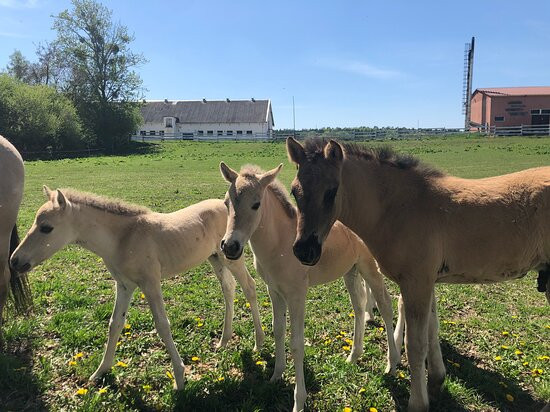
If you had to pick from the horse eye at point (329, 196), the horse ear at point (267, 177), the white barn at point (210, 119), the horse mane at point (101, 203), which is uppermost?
the white barn at point (210, 119)

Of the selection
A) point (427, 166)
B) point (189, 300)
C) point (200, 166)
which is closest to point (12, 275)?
point (189, 300)

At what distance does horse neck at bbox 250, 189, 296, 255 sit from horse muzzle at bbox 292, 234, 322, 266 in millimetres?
884

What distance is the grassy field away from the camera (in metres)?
4.00

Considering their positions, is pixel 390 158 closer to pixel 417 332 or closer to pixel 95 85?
pixel 417 332

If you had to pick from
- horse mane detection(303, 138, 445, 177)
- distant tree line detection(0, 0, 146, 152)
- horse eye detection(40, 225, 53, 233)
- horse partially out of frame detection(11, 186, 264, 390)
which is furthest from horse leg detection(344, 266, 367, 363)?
distant tree line detection(0, 0, 146, 152)

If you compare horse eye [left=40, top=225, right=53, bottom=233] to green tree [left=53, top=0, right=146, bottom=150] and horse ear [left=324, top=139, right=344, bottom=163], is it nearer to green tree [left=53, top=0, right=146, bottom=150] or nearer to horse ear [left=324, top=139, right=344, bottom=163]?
horse ear [left=324, top=139, right=344, bottom=163]

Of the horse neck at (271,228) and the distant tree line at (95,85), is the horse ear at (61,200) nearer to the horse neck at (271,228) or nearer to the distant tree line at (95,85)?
the horse neck at (271,228)

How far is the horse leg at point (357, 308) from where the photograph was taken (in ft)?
15.4

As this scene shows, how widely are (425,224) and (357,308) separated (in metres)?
1.75

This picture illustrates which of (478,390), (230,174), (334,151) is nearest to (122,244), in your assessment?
(230,174)

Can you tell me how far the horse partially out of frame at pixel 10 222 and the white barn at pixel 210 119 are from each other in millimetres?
63888

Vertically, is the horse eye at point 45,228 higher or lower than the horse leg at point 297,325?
higher

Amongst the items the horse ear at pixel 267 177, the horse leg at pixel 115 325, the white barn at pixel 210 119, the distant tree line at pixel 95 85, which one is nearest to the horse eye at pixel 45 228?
the horse leg at pixel 115 325

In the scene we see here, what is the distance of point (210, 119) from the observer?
228ft
